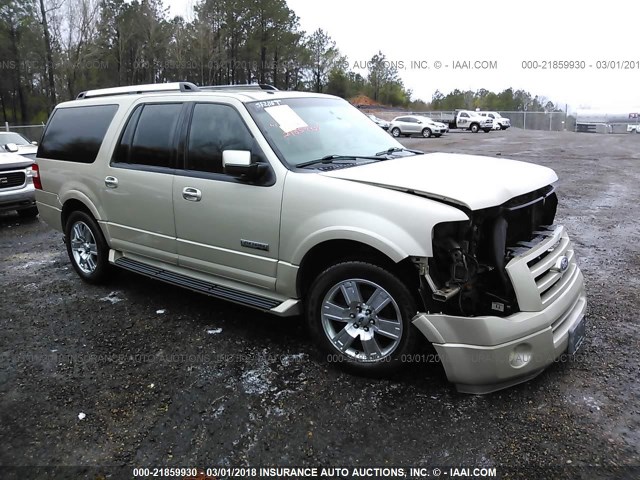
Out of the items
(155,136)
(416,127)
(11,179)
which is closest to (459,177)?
(155,136)

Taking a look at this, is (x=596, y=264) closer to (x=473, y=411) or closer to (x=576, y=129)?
(x=473, y=411)

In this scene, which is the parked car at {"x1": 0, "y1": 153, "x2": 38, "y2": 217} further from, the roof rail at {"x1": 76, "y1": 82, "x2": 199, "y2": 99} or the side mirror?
the side mirror

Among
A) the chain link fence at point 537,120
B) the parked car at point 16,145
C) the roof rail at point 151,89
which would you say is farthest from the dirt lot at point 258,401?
the chain link fence at point 537,120

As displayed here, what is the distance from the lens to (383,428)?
9.45ft

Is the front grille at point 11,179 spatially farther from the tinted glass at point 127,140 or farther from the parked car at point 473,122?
the parked car at point 473,122

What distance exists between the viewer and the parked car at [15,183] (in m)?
8.31

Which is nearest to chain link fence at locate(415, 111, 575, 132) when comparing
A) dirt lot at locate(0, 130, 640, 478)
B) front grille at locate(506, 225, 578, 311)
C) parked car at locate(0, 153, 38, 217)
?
parked car at locate(0, 153, 38, 217)

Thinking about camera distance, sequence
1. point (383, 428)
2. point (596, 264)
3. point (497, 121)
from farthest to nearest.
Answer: point (497, 121)
point (596, 264)
point (383, 428)

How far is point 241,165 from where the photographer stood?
3486mm

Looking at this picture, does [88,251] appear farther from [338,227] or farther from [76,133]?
[338,227]

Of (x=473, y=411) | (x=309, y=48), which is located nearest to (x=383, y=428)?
(x=473, y=411)

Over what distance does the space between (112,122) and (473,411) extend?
399 cm

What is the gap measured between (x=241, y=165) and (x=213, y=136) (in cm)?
66

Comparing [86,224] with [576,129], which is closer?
[86,224]
